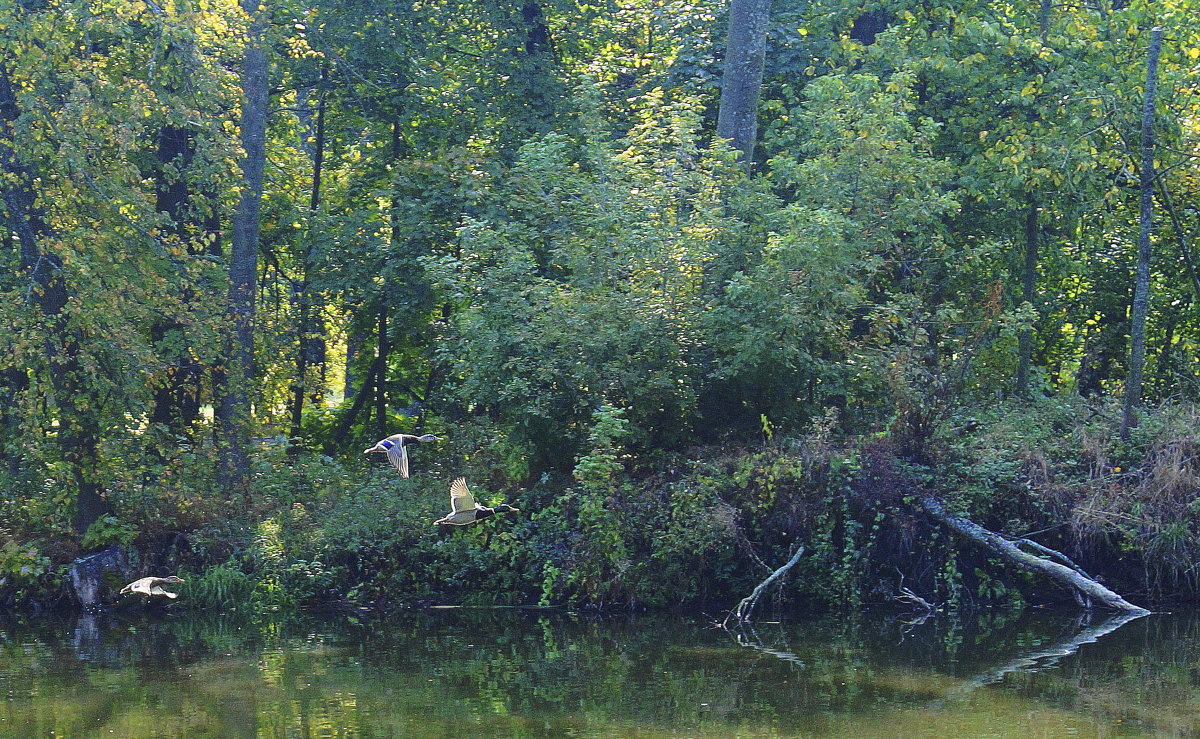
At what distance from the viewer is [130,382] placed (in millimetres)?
15375

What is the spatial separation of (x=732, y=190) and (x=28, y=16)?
8.24 metres

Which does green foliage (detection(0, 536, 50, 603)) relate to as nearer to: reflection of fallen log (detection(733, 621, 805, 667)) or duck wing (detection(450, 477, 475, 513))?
duck wing (detection(450, 477, 475, 513))

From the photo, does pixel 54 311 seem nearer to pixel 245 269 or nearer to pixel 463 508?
pixel 245 269

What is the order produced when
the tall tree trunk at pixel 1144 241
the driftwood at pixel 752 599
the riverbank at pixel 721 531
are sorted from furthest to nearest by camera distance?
the tall tree trunk at pixel 1144 241
the riverbank at pixel 721 531
the driftwood at pixel 752 599

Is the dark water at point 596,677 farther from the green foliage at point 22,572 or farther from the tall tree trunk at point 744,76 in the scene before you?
the tall tree trunk at point 744,76

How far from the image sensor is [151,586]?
15.0 metres

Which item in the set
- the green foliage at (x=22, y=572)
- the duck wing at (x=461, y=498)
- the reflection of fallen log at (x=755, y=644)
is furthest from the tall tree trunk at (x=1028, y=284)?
the green foliage at (x=22, y=572)

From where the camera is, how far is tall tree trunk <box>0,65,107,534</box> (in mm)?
15297

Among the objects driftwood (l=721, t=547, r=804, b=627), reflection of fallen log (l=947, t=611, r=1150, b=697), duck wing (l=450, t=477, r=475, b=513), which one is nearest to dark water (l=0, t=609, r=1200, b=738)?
reflection of fallen log (l=947, t=611, r=1150, b=697)

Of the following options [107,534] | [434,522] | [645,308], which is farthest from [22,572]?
[645,308]

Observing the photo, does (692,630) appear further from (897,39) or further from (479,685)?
(897,39)

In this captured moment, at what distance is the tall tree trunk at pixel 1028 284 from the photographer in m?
18.4

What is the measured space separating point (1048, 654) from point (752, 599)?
3.12 metres

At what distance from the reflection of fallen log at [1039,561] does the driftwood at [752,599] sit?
1.53m
